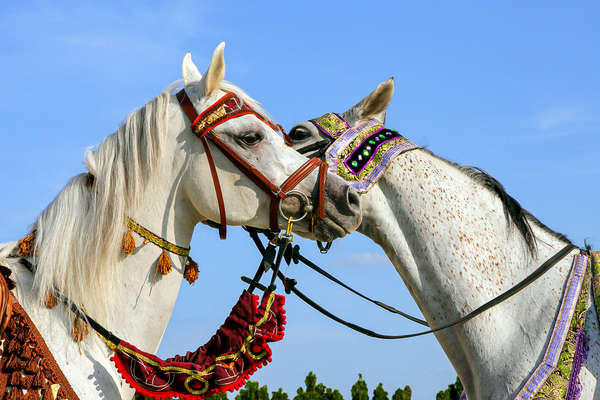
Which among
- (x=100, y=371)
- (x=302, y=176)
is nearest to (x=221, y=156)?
(x=302, y=176)

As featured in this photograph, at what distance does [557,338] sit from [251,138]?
2.22 metres

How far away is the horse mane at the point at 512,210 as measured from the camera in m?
4.83

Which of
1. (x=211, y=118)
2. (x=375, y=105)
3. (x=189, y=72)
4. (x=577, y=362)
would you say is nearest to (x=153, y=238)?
(x=211, y=118)

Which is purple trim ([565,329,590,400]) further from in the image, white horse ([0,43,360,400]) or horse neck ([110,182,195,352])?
horse neck ([110,182,195,352])

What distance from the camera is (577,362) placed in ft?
14.4

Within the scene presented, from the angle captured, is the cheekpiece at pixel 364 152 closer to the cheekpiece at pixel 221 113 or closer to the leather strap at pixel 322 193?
the leather strap at pixel 322 193

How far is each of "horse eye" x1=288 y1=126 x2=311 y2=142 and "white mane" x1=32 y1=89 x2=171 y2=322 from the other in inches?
70.9

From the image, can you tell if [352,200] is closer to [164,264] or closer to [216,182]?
[216,182]

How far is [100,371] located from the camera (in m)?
Answer: 3.38

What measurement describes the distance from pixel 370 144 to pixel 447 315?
125 centimetres

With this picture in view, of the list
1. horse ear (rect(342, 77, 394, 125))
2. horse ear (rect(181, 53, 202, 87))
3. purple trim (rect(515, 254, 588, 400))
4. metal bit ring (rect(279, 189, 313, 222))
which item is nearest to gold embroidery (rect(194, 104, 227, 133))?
horse ear (rect(181, 53, 202, 87))

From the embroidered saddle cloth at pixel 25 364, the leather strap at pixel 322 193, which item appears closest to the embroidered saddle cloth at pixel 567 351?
the leather strap at pixel 322 193

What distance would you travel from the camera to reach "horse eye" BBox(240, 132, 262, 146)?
3.74m

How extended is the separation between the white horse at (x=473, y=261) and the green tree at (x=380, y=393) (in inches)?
269
